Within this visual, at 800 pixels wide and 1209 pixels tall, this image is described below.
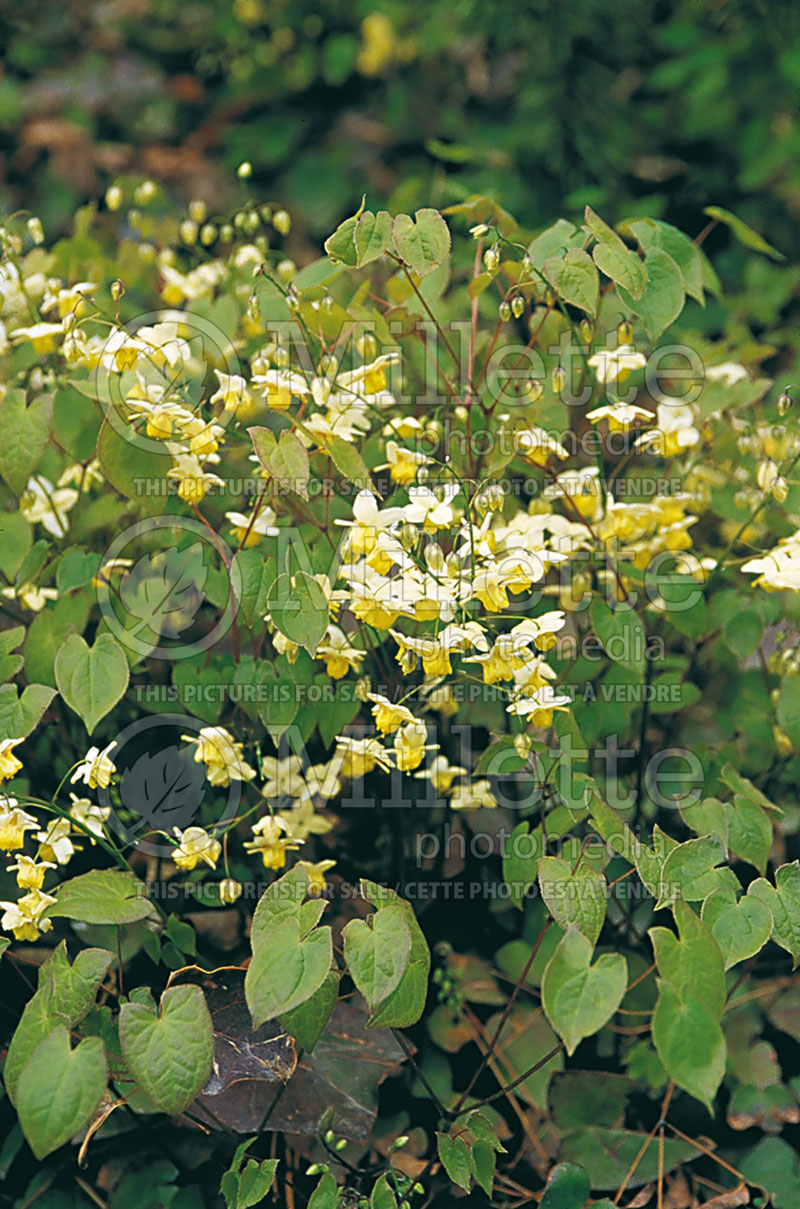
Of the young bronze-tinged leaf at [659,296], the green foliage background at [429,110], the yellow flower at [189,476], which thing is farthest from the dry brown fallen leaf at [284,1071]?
the green foliage background at [429,110]

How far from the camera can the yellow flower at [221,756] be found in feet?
4.49

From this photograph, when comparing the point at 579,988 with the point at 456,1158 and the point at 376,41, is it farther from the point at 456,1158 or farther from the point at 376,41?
the point at 376,41

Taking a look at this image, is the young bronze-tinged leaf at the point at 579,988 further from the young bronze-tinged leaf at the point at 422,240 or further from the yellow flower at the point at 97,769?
the young bronze-tinged leaf at the point at 422,240

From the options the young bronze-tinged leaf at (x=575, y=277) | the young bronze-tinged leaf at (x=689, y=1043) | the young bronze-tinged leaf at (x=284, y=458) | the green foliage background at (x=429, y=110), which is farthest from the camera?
the green foliage background at (x=429, y=110)

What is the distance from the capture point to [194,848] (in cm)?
132

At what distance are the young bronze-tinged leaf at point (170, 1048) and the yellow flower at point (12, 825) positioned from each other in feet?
0.81

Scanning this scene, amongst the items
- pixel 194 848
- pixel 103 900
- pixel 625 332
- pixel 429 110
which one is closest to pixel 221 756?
pixel 194 848

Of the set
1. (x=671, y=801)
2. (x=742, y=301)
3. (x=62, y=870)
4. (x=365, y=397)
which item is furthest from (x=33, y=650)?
(x=742, y=301)

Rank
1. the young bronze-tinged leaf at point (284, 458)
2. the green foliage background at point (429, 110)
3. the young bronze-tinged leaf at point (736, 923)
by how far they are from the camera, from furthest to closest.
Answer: the green foliage background at point (429, 110) < the young bronze-tinged leaf at point (284, 458) < the young bronze-tinged leaf at point (736, 923)

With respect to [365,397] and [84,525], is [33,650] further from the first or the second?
[365,397]

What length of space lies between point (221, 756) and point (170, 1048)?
0.38m

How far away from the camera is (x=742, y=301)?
317 cm

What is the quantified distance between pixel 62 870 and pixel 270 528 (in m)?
0.62

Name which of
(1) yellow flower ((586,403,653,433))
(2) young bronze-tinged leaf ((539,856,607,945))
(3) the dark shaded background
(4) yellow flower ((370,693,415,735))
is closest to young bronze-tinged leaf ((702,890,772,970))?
(2) young bronze-tinged leaf ((539,856,607,945))
